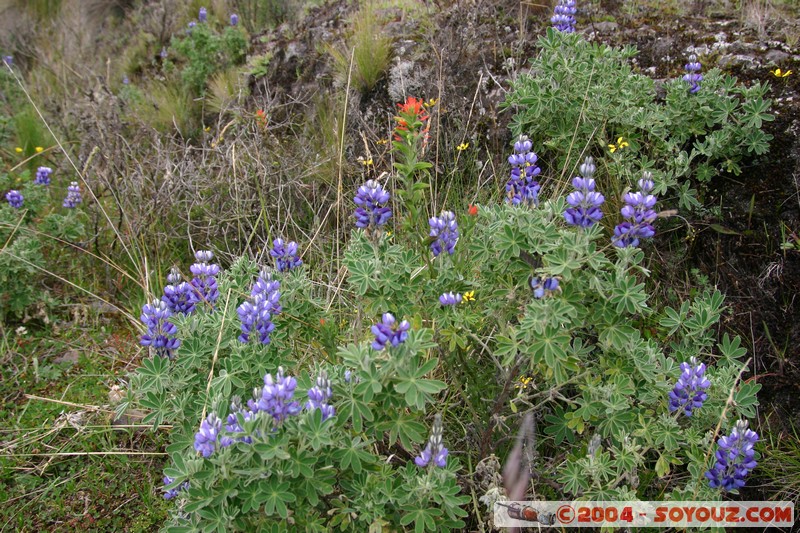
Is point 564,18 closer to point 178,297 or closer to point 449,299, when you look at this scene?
point 449,299

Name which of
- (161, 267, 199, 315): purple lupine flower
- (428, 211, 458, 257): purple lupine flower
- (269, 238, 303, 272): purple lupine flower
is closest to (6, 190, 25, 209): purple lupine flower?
(161, 267, 199, 315): purple lupine flower

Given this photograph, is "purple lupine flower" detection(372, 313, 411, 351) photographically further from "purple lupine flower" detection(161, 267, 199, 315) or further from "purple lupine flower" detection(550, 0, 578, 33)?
"purple lupine flower" detection(550, 0, 578, 33)

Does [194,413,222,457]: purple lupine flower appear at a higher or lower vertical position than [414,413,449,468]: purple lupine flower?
higher

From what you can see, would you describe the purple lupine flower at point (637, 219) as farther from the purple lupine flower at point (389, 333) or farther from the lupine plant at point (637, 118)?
the lupine plant at point (637, 118)

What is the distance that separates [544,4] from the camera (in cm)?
464

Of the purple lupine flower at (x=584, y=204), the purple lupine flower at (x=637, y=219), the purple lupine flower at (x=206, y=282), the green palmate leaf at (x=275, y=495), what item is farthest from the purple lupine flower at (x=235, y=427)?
the purple lupine flower at (x=637, y=219)

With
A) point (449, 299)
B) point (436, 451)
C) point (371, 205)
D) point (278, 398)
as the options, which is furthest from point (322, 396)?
point (371, 205)

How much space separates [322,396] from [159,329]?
2.56ft

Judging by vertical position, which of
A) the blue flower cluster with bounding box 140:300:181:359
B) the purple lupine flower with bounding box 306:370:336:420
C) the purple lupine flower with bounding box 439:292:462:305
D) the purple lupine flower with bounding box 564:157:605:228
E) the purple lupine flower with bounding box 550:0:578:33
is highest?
the purple lupine flower with bounding box 550:0:578:33

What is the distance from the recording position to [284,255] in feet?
7.89

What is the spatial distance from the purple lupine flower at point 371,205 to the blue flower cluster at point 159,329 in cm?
76

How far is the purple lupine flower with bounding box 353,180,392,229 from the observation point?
2178mm

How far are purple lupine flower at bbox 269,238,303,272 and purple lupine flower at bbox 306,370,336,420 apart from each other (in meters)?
0.69

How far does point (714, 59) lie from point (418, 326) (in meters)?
2.70
